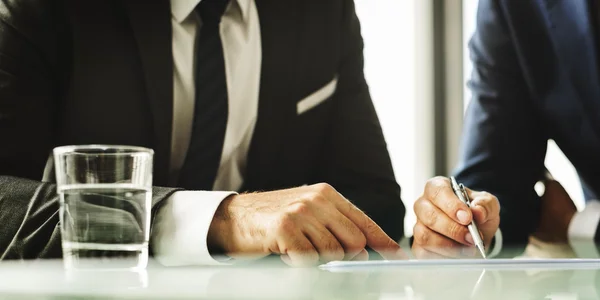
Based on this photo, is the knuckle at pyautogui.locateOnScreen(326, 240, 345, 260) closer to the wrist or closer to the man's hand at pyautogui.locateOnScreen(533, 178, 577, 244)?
the wrist

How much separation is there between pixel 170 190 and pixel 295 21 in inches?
24.1

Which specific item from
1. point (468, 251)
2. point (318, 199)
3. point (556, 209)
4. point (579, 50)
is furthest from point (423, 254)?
point (579, 50)

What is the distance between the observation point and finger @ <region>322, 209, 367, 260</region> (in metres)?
0.78

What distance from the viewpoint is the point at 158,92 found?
1215 mm

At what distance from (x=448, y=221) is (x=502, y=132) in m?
0.49

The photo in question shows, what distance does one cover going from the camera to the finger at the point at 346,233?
30.5 inches

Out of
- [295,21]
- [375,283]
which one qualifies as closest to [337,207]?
[375,283]

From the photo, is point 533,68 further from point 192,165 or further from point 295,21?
point 192,165

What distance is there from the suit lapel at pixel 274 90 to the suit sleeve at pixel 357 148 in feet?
0.31

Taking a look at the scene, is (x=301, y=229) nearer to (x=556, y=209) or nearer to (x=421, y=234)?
(x=421, y=234)

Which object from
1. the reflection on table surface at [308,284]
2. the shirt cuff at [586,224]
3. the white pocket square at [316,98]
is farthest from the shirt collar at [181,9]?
the shirt cuff at [586,224]

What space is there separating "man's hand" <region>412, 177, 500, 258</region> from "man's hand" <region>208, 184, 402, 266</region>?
14 cm

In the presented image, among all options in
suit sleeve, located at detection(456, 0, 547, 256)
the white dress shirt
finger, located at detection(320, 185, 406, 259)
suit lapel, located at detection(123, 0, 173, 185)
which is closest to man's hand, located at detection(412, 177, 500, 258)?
finger, located at detection(320, 185, 406, 259)

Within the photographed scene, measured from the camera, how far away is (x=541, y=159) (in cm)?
140
